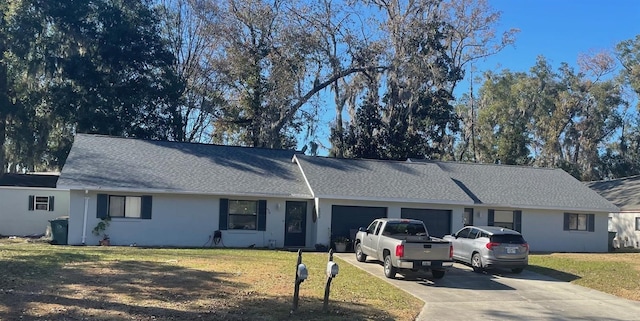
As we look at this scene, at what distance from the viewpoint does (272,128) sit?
39594 mm

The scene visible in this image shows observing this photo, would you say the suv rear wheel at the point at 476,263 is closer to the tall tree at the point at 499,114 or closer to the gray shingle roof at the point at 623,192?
the gray shingle roof at the point at 623,192

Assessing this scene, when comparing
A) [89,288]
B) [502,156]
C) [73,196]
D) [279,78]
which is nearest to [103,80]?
[279,78]

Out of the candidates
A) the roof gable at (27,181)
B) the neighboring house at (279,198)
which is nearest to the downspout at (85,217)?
the neighboring house at (279,198)

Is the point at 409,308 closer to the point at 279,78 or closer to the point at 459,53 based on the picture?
the point at 279,78

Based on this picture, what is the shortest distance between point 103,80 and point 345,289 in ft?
92.1

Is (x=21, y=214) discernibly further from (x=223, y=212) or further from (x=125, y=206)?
(x=223, y=212)

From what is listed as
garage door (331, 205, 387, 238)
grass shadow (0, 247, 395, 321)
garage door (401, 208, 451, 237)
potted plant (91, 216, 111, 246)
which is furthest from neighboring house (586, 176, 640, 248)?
potted plant (91, 216, 111, 246)

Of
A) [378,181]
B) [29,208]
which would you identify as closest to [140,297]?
[378,181]

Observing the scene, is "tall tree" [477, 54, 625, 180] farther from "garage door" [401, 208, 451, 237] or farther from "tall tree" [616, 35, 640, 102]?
"garage door" [401, 208, 451, 237]

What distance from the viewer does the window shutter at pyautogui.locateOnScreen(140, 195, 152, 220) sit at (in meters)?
23.3

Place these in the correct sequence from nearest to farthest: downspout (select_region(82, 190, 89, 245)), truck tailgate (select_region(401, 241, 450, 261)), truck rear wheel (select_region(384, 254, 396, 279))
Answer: truck tailgate (select_region(401, 241, 450, 261)), truck rear wheel (select_region(384, 254, 396, 279)), downspout (select_region(82, 190, 89, 245))

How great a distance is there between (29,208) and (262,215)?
1165cm

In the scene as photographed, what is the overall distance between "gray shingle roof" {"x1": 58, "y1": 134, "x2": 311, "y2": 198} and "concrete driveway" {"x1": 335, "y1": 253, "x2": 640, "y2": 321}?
8.07m

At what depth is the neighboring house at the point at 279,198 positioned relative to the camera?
2320 centimetres
